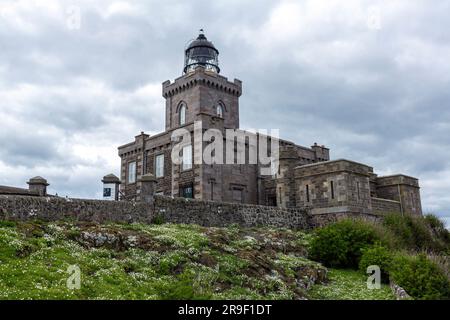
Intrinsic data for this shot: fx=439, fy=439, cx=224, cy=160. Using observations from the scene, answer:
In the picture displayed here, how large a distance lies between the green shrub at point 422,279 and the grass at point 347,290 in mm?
694

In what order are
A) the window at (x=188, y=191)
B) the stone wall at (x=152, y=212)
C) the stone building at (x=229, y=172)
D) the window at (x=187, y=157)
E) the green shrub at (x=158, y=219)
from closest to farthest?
the stone wall at (x=152, y=212)
the green shrub at (x=158, y=219)
the stone building at (x=229, y=172)
the window at (x=188, y=191)
the window at (x=187, y=157)

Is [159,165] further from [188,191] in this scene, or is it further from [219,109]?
[219,109]

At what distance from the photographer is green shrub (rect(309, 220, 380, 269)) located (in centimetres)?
2036

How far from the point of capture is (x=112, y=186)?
2689 cm

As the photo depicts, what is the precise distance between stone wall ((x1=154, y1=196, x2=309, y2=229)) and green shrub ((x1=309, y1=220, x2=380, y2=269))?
444cm

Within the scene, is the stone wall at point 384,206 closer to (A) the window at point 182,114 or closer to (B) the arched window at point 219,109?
(B) the arched window at point 219,109

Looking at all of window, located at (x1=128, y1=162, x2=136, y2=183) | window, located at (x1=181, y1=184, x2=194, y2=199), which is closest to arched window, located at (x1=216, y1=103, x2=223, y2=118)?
window, located at (x1=128, y1=162, x2=136, y2=183)

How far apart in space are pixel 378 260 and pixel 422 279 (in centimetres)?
271

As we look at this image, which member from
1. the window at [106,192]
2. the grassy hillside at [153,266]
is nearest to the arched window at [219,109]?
the window at [106,192]

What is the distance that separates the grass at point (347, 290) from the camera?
15.1 metres

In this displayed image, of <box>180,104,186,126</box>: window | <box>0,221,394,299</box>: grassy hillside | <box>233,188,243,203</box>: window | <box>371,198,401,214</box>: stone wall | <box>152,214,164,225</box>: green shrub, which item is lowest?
<box>0,221,394,299</box>: grassy hillside

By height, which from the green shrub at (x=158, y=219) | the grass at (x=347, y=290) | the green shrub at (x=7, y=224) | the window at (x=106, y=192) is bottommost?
the grass at (x=347, y=290)

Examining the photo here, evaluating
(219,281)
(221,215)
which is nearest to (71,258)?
(219,281)

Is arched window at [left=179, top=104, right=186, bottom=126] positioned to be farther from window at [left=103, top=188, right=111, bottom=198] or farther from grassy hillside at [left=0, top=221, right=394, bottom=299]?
grassy hillside at [left=0, top=221, right=394, bottom=299]
